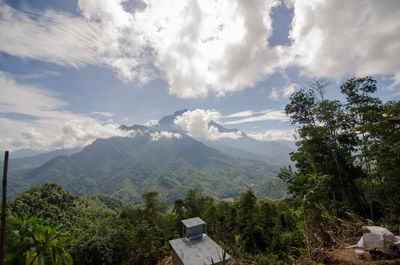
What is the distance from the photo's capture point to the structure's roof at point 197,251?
29.6 feet

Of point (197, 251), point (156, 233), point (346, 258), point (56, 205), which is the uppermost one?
point (346, 258)

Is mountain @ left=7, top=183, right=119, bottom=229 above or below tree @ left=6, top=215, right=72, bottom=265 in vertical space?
below

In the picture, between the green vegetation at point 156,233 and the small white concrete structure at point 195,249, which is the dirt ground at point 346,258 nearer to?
the green vegetation at point 156,233

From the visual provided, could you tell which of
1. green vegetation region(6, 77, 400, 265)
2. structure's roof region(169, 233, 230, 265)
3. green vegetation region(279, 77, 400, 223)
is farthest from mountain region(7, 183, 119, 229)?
green vegetation region(279, 77, 400, 223)

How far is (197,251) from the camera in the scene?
9.89 m

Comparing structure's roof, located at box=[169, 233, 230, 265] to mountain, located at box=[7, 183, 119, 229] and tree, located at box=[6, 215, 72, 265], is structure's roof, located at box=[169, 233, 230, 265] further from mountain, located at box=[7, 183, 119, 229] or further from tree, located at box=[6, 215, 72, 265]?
mountain, located at box=[7, 183, 119, 229]

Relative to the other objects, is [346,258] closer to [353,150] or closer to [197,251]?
[197,251]

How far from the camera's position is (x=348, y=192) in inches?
579

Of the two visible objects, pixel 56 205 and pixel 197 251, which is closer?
pixel 197 251

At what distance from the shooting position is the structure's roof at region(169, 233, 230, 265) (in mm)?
9023

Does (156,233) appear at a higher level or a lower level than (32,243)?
lower

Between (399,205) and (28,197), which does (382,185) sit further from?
(28,197)

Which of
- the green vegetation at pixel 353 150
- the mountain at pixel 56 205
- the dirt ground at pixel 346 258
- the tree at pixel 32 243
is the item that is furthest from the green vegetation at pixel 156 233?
the mountain at pixel 56 205

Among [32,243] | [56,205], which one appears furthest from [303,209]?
[56,205]
